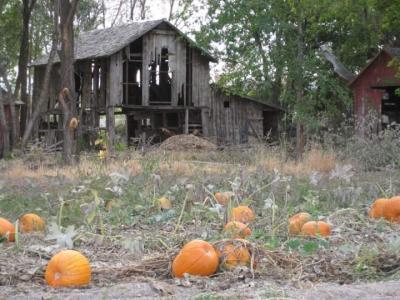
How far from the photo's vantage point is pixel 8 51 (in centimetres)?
4059

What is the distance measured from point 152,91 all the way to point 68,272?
101 feet

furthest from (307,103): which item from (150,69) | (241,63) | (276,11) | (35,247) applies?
(35,247)

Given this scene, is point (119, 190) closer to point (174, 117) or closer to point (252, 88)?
point (252, 88)

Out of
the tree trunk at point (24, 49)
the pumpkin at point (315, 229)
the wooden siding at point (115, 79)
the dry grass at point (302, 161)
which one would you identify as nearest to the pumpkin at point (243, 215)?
the pumpkin at point (315, 229)

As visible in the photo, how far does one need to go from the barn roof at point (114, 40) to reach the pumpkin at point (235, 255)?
25927 millimetres

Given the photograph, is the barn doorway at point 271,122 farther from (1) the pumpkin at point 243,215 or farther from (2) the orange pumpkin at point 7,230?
(2) the orange pumpkin at point 7,230

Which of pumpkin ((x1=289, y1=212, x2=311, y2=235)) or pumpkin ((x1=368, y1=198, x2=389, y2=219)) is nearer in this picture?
pumpkin ((x1=289, y1=212, x2=311, y2=235))

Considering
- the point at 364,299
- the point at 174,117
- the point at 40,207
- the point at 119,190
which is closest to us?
the point at 364,299

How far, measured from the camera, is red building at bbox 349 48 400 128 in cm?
2495

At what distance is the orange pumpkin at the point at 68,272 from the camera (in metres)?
5.03

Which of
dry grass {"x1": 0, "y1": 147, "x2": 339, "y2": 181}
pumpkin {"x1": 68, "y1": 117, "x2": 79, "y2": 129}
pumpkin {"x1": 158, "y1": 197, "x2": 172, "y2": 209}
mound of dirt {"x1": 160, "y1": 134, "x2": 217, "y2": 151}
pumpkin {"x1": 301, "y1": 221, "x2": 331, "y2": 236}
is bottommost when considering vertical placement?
pumpkin {"x1": 301, "y1": 221, "x2": 331, "y2": 236}

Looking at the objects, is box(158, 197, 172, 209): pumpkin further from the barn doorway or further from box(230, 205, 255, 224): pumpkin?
the barn doorway

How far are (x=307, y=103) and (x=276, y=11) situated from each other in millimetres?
4957

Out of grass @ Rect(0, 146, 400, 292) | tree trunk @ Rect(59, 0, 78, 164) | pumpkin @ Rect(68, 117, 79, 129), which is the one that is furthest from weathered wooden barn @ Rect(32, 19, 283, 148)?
grass @ Rect(0, 146, 400, 292)
